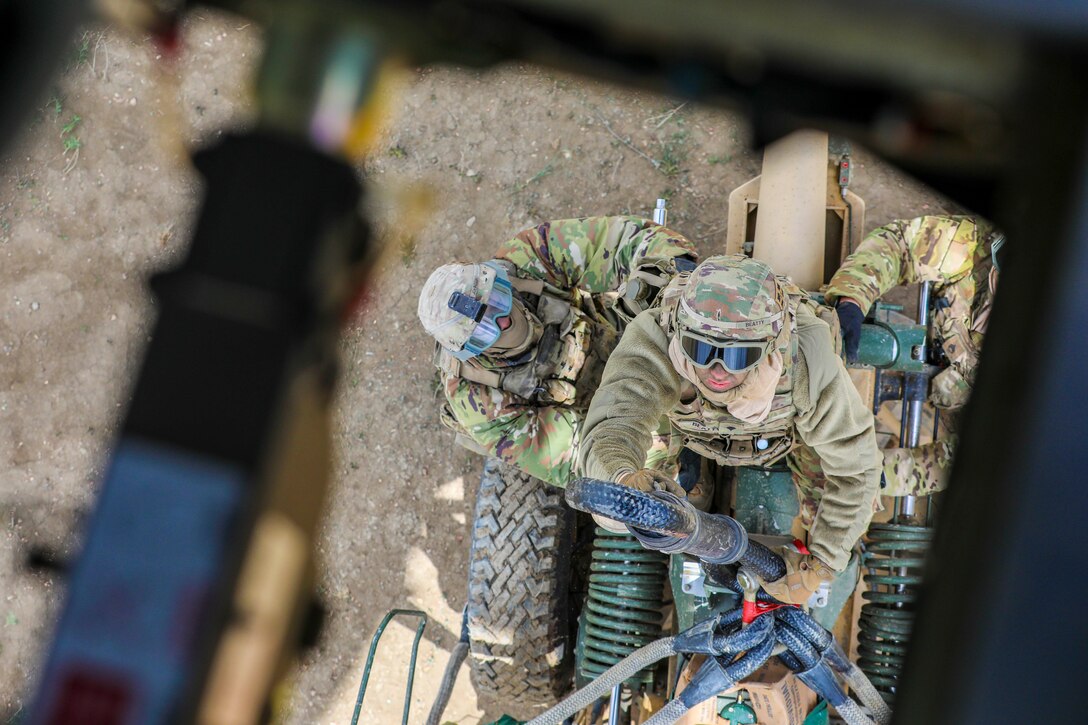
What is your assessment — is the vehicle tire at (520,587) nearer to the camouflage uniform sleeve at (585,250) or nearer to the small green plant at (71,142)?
the camouflage uniform sleeve at (585,250)

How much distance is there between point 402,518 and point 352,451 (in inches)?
23.1

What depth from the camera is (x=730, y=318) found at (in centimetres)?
320

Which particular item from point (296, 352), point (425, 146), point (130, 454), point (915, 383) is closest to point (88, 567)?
point (130, 454)

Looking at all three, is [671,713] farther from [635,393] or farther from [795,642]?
[635,393]

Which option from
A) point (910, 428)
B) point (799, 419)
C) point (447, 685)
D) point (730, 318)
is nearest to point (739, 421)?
point (799, 419)

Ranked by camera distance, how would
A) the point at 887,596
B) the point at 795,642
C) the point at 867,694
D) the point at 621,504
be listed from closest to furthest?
the point at 621,504
the point at 795,642
the point at 867,694
the point at 887,596

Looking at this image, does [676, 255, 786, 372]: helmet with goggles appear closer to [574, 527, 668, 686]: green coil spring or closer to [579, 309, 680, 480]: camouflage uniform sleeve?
[579, 309, 680, 480]: camouflage uniform sleeve

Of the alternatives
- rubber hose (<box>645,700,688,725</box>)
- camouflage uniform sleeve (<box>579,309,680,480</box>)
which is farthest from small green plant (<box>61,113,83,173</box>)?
rubber hose (<box>645,700,688,725</box>)

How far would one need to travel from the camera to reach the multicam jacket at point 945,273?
409 centimetres

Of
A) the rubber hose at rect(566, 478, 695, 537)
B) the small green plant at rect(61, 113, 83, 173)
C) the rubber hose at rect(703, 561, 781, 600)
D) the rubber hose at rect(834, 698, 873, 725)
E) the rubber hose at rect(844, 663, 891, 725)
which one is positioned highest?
the small green plant at rect(61, 113, 83, 173)

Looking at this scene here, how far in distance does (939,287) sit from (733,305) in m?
1.63

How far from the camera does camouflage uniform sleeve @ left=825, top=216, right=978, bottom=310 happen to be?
4.04 metres

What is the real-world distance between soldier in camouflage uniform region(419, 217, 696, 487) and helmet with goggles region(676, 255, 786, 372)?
865 mm

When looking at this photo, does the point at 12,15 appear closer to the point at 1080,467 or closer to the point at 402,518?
the point at 1080,467
